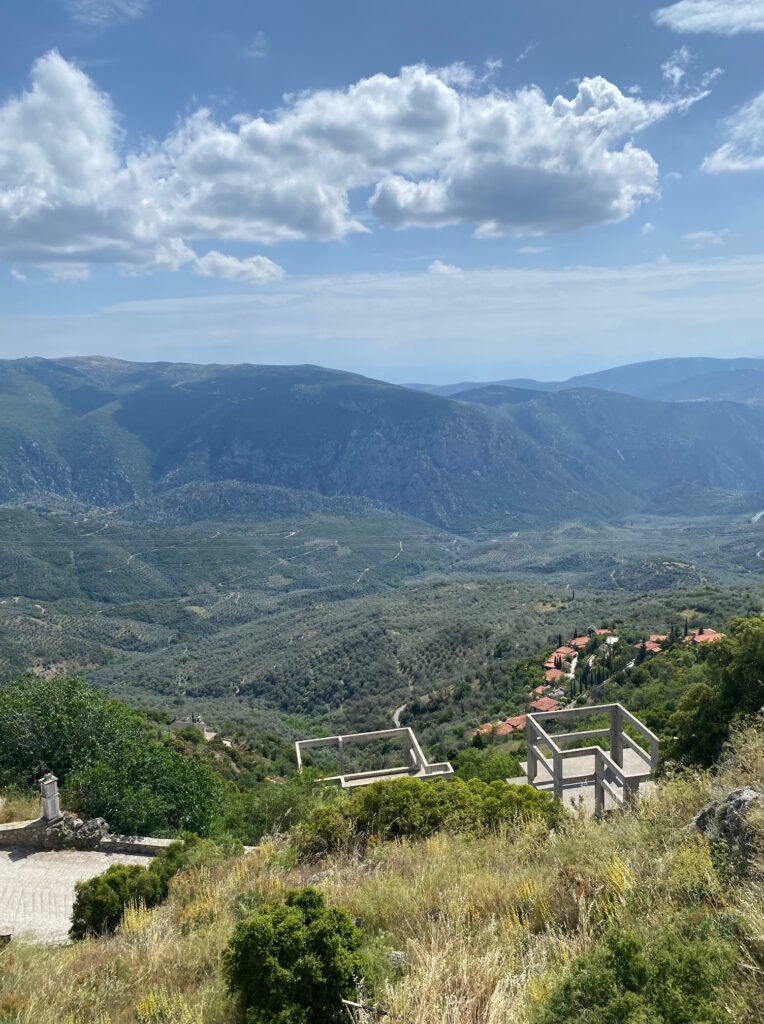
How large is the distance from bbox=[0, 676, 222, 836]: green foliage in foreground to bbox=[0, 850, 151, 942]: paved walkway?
1.75 meters

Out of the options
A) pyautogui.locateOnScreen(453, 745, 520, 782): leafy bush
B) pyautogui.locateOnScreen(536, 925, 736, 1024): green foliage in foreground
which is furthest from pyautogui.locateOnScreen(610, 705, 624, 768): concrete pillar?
pyautogui.locateOnScreen(536, 925, 736, 1024): green foliage in foreground

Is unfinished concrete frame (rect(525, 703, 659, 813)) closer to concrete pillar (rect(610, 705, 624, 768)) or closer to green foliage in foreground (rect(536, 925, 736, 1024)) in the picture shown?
concrete pillar (rect(610, 705, 624, 768))

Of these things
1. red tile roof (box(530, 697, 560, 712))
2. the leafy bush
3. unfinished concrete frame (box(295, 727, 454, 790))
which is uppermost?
unfinished concrete frame (box(295, 727, 454, 790))

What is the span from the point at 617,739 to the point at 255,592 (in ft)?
451

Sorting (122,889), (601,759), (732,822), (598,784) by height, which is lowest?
(598,784)

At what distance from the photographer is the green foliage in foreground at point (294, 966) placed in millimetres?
5301

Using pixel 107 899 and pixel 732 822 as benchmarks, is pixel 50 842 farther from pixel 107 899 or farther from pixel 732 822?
pixel 732 822

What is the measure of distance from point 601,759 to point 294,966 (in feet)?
44.9

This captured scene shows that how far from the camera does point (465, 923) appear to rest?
6.25 m

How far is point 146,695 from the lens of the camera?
250 ft

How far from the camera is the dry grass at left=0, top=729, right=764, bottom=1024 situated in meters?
4.77

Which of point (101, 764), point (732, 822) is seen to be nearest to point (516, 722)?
point (101, 764)

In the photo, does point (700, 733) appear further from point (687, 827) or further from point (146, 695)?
point (146, 695)

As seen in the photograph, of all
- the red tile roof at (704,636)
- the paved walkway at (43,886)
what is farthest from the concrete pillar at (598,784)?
the red tile roof at (704,636)
